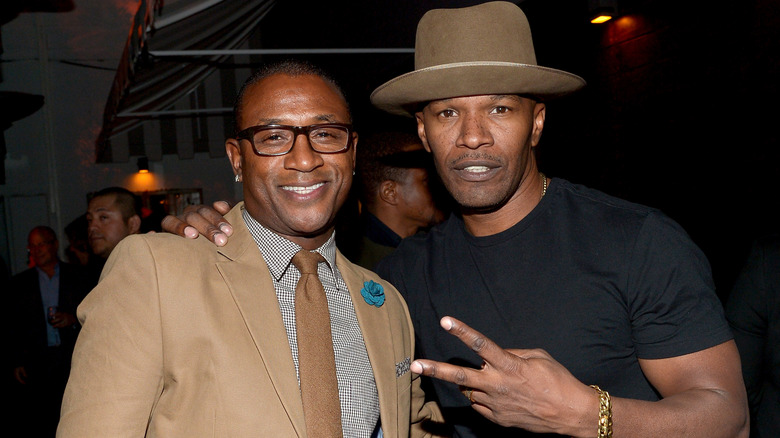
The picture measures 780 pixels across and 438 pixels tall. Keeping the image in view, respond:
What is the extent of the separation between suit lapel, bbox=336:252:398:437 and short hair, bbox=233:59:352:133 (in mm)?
539

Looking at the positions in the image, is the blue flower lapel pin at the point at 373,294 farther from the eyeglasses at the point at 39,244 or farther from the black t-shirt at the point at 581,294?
the eyeglasses at the point at 39,244

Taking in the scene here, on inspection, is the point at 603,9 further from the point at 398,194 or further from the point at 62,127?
the point at 62,127

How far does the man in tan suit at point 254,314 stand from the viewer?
1434 millimetres

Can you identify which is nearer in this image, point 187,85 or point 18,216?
point 187,85

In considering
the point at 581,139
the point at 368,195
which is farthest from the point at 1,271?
the point at 581,139

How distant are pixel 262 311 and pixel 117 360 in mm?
367

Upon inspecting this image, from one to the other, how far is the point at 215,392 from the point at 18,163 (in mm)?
13000

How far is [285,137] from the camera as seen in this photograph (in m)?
1.76

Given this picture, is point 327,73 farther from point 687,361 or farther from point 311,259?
point 687,361

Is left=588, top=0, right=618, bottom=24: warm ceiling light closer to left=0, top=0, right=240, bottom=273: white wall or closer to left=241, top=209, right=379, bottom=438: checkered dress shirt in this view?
left=241, top=209, right=379, bottom=438: checkered dress shirt

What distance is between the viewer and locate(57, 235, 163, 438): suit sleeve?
1.40 metres

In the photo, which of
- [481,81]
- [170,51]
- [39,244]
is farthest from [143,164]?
[481,81]

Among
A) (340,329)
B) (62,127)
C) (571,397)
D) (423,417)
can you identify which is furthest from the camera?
(62,127)

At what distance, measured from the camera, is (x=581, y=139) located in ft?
13.7
